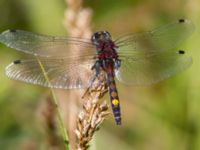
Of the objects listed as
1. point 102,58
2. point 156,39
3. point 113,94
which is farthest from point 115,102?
point 156,39

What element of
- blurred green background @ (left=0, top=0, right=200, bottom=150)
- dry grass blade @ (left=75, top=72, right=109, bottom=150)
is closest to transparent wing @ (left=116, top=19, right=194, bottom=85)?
blurred green background @ (left=0, top=0, right=200, bottom=150)

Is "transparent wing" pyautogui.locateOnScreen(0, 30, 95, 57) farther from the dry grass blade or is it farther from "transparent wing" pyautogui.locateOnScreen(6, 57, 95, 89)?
the dry grass blade

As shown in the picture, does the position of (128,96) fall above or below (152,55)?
below

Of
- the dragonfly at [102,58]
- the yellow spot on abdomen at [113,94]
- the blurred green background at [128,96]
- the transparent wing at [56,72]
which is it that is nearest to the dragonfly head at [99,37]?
the dragonfly at [102,58]

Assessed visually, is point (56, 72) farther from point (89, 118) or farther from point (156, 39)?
point (89, 118)

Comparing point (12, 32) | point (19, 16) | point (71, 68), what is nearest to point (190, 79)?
point (71, 68)

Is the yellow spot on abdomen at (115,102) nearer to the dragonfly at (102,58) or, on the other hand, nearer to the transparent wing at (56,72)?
the dragonfly at (102,58)
